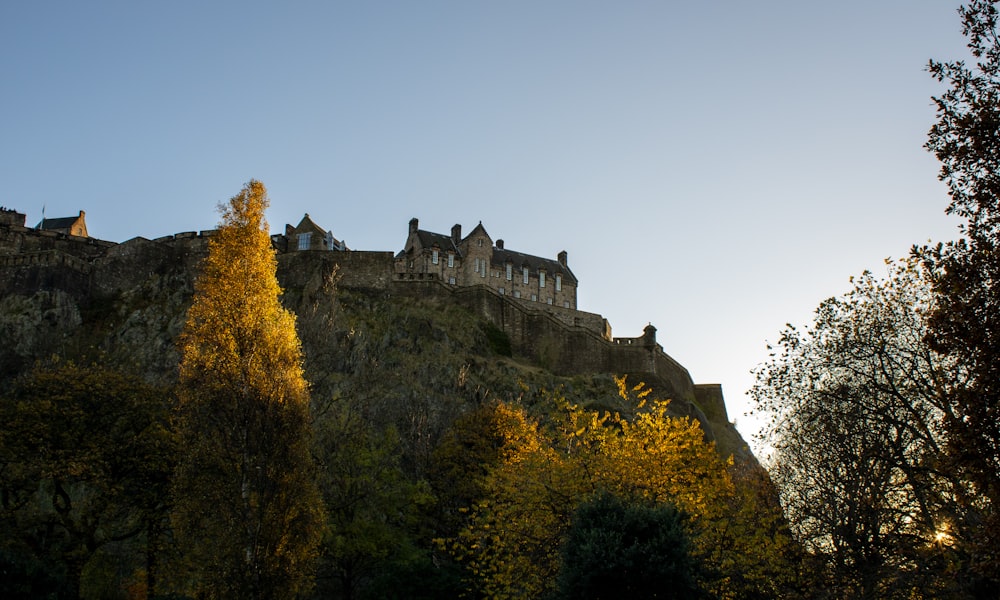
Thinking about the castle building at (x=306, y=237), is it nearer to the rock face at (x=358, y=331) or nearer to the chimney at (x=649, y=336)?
the rock face at (x=358, y=331)

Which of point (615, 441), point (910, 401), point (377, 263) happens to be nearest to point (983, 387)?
point (910, 401)

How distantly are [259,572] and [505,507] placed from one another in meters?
7.29

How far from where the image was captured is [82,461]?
79.4 ft

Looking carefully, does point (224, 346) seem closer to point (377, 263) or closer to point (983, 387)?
point (983, 387)

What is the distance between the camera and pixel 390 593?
24.3 metres

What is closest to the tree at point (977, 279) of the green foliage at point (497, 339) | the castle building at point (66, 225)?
the green foliage at point (497, 339)

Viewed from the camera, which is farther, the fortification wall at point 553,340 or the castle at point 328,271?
the fortification wall at point 553,340

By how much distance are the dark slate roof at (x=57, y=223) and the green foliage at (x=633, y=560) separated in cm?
6276

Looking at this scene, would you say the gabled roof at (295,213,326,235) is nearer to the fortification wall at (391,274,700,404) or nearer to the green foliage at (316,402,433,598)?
the fortification wall at (391,274,700,404)

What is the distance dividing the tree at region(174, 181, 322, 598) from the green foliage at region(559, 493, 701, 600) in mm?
6938

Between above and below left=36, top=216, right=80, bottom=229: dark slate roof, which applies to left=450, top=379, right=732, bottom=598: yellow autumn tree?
below

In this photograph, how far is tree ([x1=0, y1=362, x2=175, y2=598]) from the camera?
24.0 metres

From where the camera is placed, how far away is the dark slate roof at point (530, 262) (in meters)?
70.9

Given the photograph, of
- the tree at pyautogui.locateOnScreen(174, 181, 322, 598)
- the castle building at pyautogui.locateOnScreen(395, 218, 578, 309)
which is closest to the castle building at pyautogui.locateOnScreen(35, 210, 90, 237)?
the castle building at pyautogui.locateOnScreen(395, 218, 578, 309)
